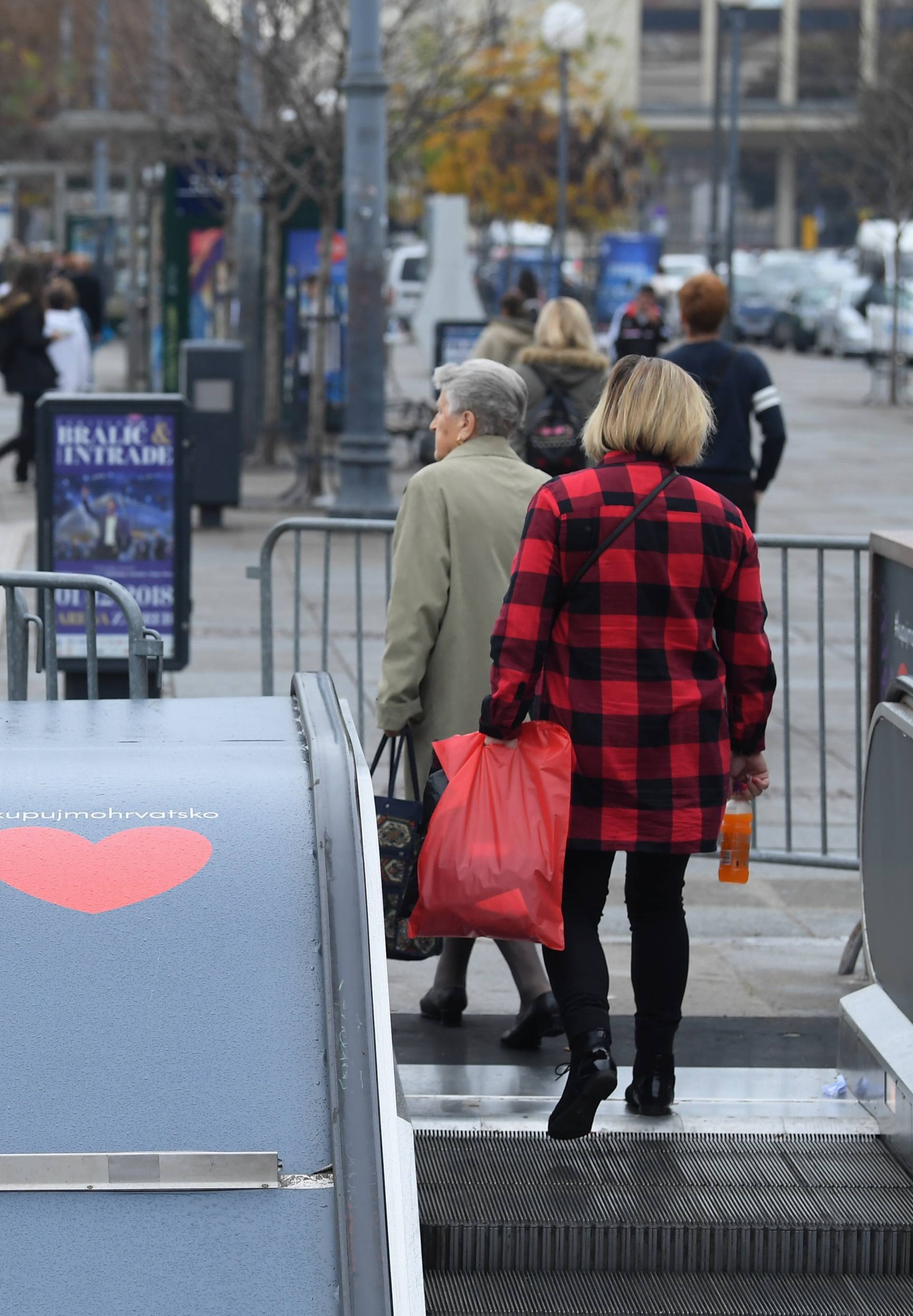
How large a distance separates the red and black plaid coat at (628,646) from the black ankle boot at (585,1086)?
414mm

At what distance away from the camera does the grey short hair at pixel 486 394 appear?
190 inches

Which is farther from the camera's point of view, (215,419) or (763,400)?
(215,419)

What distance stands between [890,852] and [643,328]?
511 inches

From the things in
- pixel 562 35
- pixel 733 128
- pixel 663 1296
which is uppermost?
pixel 562 35

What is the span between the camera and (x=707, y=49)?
8425cm

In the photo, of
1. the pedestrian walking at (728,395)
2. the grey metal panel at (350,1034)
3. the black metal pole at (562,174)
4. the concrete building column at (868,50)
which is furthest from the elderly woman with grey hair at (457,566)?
the concrete building column at (868,50)

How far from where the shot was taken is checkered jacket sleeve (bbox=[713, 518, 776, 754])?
415 cm

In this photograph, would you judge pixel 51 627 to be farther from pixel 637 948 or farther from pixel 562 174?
pixel 562 174

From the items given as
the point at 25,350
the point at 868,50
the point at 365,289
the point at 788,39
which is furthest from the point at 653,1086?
the point at 788,39

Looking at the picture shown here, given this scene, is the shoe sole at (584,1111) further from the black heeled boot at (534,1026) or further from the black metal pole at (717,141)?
the black metal pole at (717,141)

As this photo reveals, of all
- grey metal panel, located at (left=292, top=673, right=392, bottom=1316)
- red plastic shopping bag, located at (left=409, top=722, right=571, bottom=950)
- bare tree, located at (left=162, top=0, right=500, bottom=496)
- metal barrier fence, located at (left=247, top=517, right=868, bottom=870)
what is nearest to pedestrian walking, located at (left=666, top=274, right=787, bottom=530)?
metal barrier fence, located at (left=247, top=517, right=868, bottom=870)

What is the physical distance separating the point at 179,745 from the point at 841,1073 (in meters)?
1.95

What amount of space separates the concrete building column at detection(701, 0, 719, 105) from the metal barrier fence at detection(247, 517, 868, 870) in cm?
7388

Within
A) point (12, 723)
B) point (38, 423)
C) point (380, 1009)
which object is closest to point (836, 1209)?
point (380, 1009)
